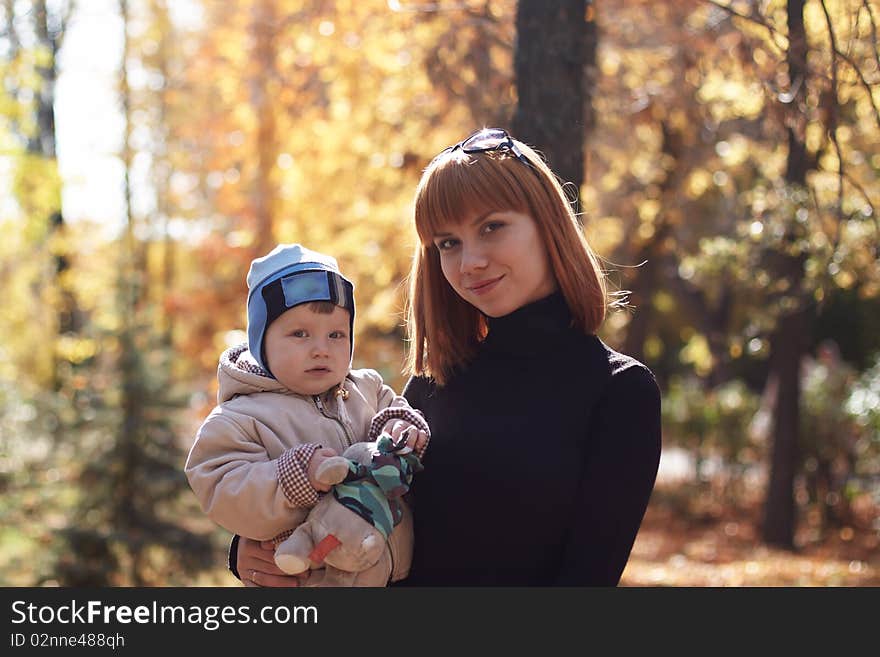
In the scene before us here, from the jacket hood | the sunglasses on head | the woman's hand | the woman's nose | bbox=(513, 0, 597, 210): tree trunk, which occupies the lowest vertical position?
the woman's hand

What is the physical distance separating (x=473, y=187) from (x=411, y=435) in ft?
2.05

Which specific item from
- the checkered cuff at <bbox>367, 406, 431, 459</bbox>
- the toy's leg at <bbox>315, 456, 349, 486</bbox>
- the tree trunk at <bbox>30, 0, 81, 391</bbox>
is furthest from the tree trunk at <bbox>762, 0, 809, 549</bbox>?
the tree trunk at <bbox>30, 0, 81, 391</bbox>

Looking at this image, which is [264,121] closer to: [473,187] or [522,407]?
[473,187]

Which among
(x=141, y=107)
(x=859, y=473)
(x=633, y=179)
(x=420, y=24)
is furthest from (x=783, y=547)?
(x=141, y=107)

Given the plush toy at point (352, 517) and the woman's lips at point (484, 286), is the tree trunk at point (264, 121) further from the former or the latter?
the plush toy at point (352, 517)

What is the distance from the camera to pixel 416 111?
746cm

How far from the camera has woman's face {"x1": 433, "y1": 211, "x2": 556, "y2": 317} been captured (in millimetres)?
2383

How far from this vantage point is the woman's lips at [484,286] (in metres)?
2.44

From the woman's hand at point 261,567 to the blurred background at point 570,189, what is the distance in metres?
2.14

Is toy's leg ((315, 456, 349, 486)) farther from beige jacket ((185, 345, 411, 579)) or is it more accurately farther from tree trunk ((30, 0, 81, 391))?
tree trunk ((30, 0, 81, 391))

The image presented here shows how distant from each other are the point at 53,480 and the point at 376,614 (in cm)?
790

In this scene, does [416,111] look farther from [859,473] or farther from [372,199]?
[859,473]

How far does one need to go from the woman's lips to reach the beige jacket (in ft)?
1.21

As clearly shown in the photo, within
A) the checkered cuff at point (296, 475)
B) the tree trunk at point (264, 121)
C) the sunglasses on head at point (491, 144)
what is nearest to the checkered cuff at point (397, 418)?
the checkered cuff at point (296, 475)
